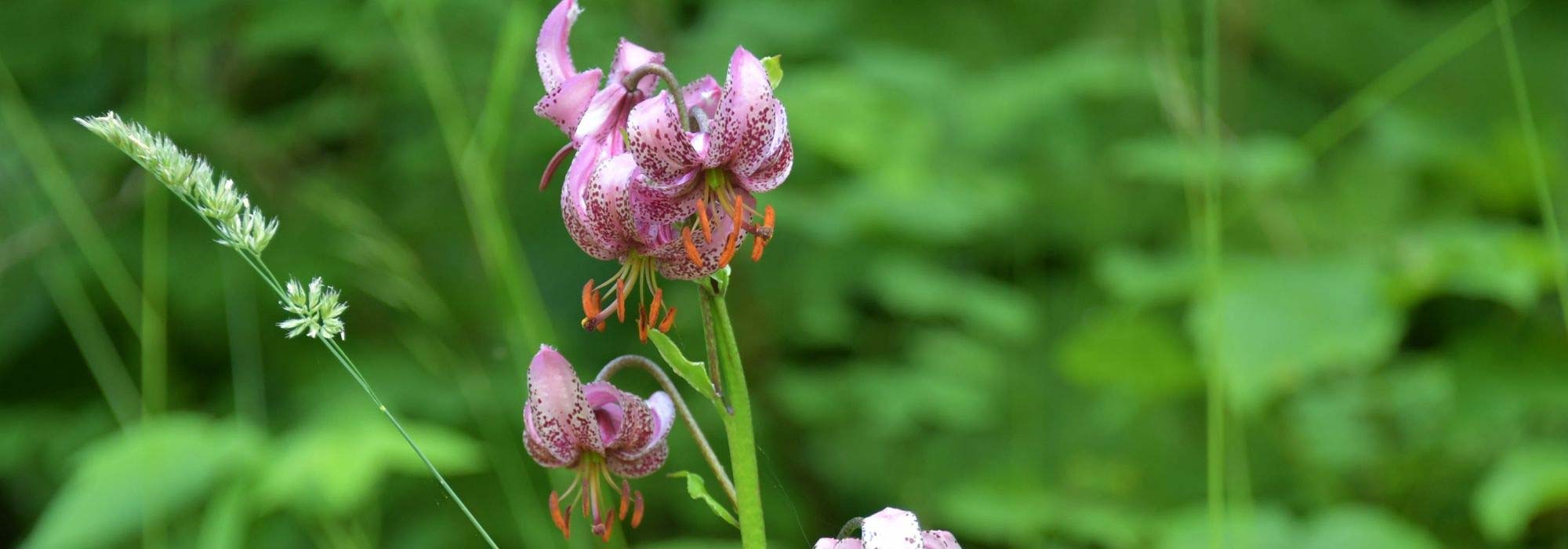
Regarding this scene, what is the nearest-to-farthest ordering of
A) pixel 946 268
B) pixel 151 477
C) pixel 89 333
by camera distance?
1. pixel 151 477
2. pixel 89 333
3. pixel 946 268

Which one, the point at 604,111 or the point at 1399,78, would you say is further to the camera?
the point at 1399,78

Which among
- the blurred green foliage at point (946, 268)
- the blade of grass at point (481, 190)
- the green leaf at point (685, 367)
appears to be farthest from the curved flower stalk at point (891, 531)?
the blurred green foliage at point (946, 268)

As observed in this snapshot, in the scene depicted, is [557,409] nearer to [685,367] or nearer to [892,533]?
[685,367]

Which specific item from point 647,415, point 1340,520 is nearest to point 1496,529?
point 1340,520

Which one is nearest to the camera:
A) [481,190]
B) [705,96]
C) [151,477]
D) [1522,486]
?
[705,96]

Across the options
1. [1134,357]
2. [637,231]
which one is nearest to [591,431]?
[637,231]

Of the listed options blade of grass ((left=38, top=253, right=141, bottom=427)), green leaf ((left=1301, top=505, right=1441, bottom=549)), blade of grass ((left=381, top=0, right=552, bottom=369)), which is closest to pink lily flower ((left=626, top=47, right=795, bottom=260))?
blade of grass ((left=381, top=0, right=552, bottom=369))

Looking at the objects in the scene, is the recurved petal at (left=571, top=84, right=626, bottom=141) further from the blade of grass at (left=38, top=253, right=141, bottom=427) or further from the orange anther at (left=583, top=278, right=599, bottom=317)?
the blade of grass at (left=38, top=253, right=141, bottom=427)
